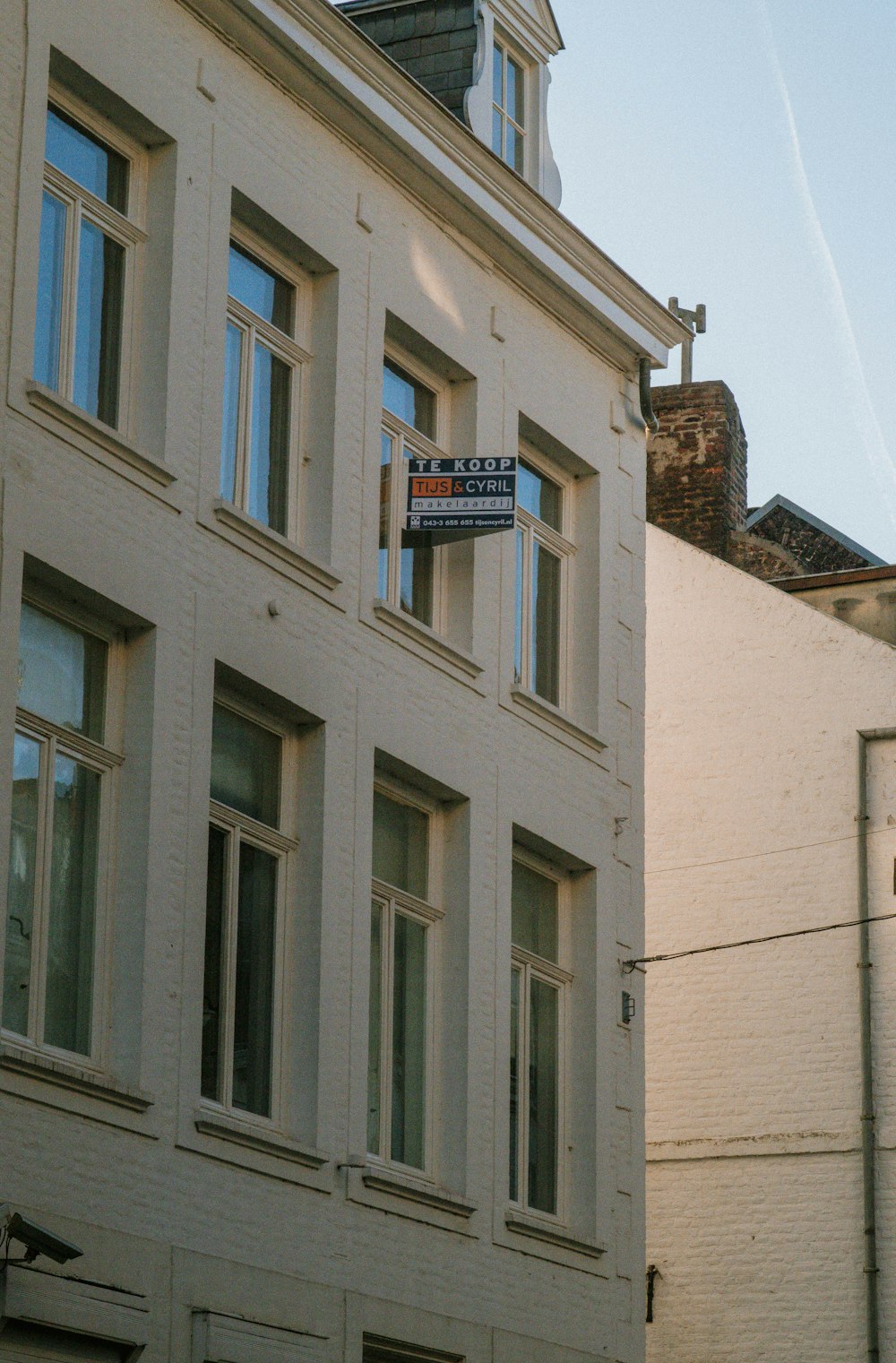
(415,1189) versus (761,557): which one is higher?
(761,557)

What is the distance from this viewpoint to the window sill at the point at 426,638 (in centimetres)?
1545

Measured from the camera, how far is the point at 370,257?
16016 mm

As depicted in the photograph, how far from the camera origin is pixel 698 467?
27.3 metres

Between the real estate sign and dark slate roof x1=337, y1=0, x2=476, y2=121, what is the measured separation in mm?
3125

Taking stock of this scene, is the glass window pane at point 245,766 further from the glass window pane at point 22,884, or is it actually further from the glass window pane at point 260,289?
the glass window pane at point 260,289

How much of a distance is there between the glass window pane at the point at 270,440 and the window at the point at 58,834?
222 cm

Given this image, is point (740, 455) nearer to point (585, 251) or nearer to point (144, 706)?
point (585, 251)

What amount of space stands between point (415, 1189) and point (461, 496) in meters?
4.75

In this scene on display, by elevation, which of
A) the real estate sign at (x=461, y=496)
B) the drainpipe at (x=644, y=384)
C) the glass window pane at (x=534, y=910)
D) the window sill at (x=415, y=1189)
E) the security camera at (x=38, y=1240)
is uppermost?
the drainpipe at (x=644, y=384)

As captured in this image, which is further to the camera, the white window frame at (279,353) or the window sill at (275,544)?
the white window frame at (279,353)

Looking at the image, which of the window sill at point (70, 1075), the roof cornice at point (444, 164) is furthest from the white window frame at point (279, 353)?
the window sill at point (70, 1075)

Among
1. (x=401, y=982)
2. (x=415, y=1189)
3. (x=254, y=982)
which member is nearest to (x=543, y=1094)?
(x=401, y=982)

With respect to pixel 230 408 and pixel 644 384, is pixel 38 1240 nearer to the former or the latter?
pixel 230 408

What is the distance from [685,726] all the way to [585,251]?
677 centimetres
